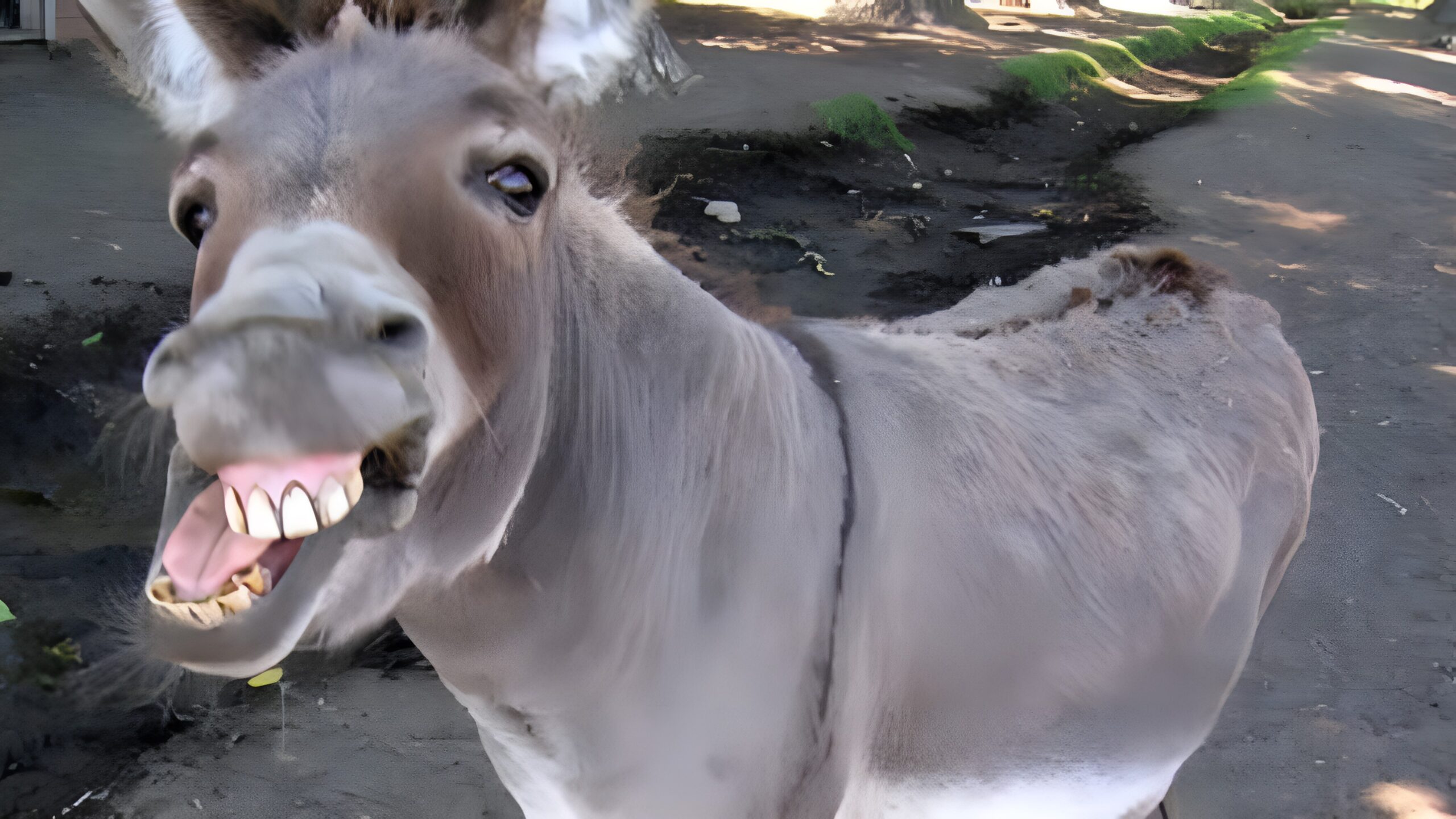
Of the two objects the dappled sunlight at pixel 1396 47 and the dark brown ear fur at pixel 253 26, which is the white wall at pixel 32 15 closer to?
the dark brown ear fur at pixel 253 26

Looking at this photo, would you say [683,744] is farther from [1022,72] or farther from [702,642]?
[1022,72]

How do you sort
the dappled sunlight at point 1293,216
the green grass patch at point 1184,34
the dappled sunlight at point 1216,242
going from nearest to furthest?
1. the dappled sunlight at point 1216,242
2. the dappled sunlight at point 1293,216
3. the green grass patch at point 1184,34

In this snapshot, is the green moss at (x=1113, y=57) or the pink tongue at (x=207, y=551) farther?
the green moss at (x=1113, y=57)

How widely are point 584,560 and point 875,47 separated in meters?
12.1

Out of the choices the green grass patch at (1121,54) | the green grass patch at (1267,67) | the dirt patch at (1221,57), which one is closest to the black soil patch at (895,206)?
the green grass patch at (1121,54)

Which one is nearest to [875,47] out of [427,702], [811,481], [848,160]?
[848,160]

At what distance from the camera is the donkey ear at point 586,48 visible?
1141 millimetres

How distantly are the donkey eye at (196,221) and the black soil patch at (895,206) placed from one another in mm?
4161

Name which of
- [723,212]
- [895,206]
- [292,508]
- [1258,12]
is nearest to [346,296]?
[292,508]

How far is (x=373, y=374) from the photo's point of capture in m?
0.86

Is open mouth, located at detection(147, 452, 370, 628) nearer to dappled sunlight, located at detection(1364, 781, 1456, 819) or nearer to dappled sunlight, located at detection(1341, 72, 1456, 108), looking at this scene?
dappled sunlight, located at detection(1364, 781, 1456, 819)

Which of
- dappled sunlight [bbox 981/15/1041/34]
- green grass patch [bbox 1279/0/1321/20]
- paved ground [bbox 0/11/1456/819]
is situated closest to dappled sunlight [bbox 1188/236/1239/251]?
paved ground [bbox 0/11/1456/819]

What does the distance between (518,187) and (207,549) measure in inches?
19.9

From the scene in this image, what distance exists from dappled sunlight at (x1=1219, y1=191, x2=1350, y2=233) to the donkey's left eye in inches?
345
